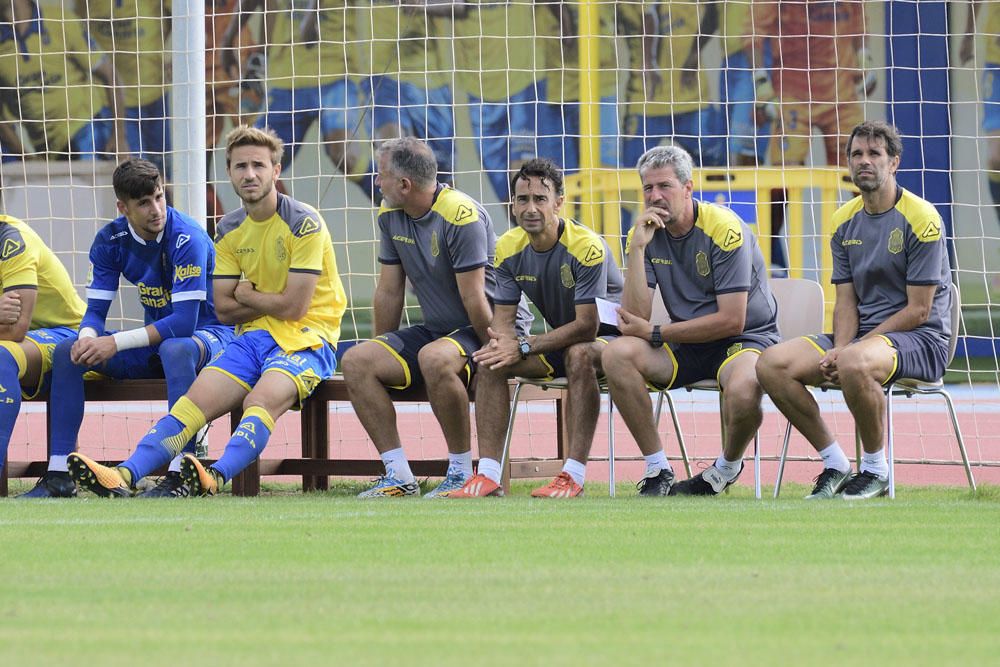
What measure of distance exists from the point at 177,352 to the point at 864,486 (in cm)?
301

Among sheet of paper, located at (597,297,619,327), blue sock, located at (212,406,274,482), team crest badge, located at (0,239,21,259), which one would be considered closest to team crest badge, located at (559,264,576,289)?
sheet of paper, located at (597,297,619,327)

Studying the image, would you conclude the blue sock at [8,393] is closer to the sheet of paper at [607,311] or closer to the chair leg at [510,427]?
the chair leg at [510,427]

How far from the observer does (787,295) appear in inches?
295

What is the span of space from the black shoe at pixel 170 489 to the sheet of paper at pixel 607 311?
1.88 m

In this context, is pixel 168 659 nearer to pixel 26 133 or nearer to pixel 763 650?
pixel 763 650

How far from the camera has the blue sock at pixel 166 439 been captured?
22.1ft

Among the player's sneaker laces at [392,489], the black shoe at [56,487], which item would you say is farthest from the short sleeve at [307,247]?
the black shoe at [56,487]

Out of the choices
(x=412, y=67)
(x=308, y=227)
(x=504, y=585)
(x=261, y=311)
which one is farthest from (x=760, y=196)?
(x=504, y=585)

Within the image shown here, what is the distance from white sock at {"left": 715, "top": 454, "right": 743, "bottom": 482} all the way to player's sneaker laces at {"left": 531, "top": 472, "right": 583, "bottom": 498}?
0.63 metres

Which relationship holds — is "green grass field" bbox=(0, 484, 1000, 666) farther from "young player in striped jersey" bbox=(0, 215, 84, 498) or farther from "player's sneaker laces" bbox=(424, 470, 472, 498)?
"young player in striped jersey" bbox=(0, 215, 84, 498)

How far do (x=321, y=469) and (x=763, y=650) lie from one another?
469 centimetres

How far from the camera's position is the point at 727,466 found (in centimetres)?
694

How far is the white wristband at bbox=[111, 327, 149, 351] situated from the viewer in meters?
7.21

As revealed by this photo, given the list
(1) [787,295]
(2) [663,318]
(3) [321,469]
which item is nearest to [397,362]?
(3) [321,469]
